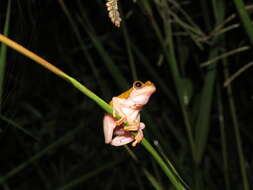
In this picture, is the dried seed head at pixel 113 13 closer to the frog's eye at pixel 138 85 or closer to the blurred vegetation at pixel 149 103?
the frog's eye at pixel 138 85

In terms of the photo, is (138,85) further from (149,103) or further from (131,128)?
(149,103)

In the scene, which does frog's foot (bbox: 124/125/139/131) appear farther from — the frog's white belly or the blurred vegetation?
the blurred vegetation

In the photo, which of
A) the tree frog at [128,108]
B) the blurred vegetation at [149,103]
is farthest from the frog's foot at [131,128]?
the blurred vegetation at [149,103]

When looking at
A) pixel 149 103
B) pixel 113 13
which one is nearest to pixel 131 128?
pixel 113 13

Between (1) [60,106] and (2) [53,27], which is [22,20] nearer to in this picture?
(2) [53,27]

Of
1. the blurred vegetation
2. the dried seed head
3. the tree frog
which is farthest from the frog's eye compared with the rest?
the dried seed head

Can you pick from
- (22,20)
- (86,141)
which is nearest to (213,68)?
(22,20)
